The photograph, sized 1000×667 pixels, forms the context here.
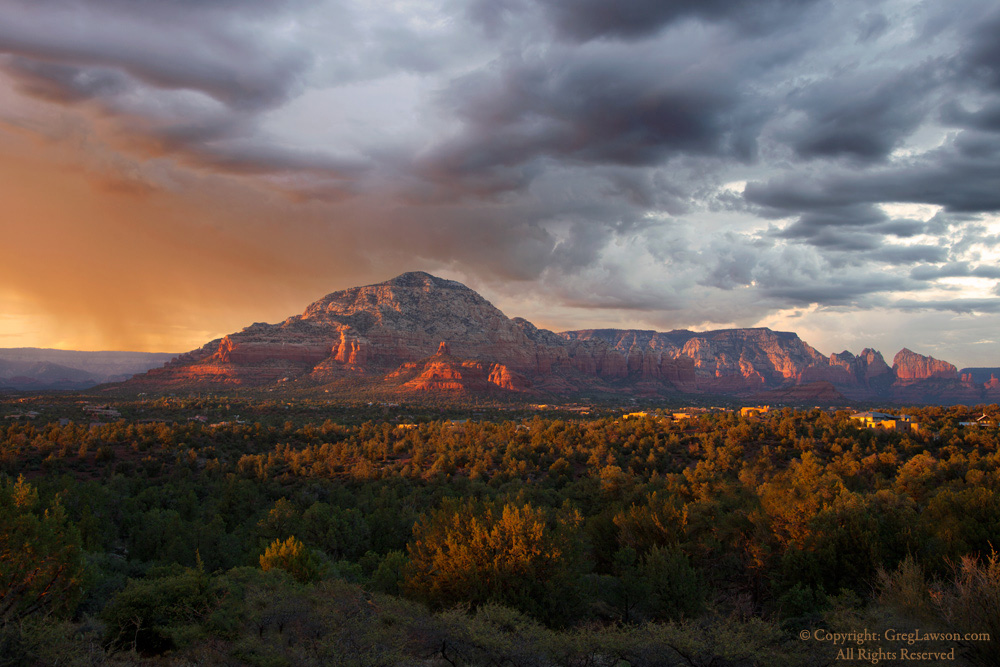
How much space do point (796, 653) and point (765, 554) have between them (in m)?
12.1

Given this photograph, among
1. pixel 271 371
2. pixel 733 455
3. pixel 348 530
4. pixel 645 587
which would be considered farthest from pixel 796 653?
pixel 271 371

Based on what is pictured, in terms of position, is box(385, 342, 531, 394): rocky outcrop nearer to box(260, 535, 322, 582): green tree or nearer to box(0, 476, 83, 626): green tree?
box(260, 535, 322, 582): green tree

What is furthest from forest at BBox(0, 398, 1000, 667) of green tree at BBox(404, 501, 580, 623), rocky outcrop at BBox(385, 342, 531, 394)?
rocky outcrop at BBox(385, 342, 531, 394)

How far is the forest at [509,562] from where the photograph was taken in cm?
1275

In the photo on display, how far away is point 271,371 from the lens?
151 metres

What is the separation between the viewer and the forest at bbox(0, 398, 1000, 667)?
12750 millimetres

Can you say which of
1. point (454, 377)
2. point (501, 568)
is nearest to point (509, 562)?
point (501, 568)

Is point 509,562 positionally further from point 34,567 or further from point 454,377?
point 454,377

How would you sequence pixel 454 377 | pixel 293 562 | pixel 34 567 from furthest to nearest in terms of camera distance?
pixel 454 377 → pixel 293 562 → pixel 34 567

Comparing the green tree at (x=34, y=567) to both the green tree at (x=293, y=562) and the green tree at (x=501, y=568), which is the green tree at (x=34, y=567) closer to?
the green tree at (x=293, y=562)

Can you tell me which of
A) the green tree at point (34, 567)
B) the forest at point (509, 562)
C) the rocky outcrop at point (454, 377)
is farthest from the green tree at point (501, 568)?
the rocky outcrop at point (454, 377)

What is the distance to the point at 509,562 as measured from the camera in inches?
722

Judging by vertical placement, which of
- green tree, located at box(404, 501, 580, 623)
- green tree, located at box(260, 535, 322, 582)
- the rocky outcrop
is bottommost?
green tree, located at box(260, 535, 322, 582)

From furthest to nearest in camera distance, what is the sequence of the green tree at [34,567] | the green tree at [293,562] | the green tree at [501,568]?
the green tree at [293,562] < the green tree at [501,568] < the green tree at [34,567]
